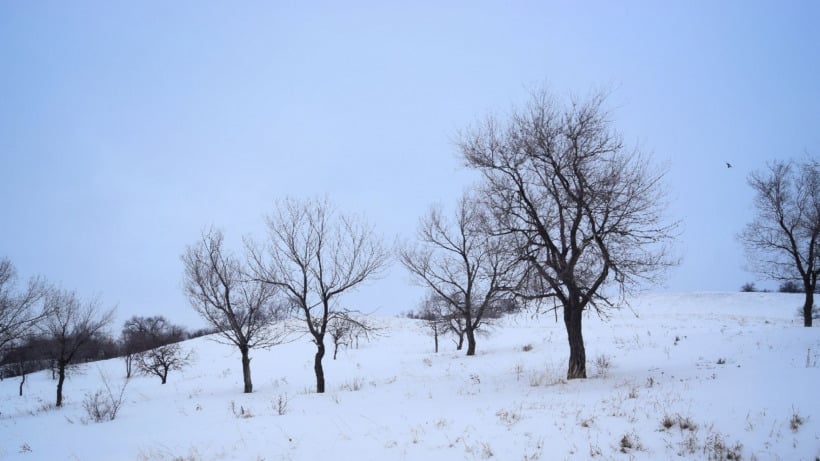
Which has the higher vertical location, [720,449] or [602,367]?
[720,449]

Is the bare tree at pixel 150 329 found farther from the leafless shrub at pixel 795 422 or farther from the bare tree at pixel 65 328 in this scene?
the leafless shrub at pixel 795 422

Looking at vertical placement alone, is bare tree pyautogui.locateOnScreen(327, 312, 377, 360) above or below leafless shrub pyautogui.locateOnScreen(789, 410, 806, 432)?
above

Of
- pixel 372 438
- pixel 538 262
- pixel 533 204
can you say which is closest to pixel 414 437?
pixel 372 438

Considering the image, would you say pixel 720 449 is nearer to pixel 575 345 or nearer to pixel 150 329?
pixel 575 345

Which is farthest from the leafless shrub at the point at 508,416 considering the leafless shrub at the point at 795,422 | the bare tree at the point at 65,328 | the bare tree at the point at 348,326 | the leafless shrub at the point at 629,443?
the bare tree at the point at 65,328

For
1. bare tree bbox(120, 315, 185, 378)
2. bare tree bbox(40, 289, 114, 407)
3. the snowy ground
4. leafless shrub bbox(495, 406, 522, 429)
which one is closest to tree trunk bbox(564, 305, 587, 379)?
the snowy ground

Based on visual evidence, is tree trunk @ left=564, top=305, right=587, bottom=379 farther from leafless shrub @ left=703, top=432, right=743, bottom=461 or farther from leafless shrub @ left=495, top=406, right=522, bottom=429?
leafless shrub @ left=703, top=432, right=743, bottom=461

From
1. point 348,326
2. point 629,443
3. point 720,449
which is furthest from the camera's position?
point 348,326

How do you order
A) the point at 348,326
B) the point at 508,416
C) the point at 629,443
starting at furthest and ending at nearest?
the point at 348,326
the point at 508,416
the point at 629,443

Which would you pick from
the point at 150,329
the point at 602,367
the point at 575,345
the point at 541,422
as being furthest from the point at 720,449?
the point at 150,329

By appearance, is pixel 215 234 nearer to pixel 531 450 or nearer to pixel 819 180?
pixel 531 450

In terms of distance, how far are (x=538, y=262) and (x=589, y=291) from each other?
1560 mm

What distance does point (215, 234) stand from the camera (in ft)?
59.6

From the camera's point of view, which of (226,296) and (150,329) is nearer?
(226,296)
